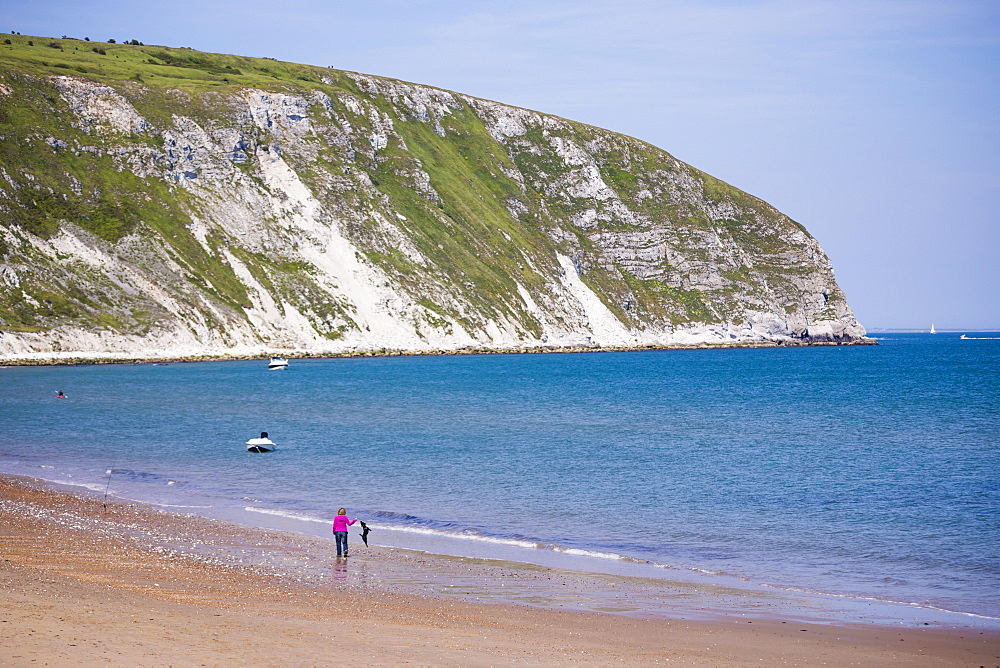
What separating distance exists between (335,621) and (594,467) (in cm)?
2706

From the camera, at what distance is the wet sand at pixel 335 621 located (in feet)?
44.3

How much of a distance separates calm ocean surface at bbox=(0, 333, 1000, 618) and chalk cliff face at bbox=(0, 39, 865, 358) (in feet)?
127

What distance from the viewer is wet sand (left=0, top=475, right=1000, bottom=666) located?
1350cm

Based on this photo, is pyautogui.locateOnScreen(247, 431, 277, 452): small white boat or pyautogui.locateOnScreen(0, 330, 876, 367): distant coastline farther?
pyautogui.locateOnScreen(0, 330, 876, 367): distant coastline

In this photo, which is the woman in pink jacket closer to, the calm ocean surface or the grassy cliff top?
the calm ocean surface

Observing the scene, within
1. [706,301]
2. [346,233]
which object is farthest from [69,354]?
[706,301]

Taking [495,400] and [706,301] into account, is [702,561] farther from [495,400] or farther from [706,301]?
[706,301]

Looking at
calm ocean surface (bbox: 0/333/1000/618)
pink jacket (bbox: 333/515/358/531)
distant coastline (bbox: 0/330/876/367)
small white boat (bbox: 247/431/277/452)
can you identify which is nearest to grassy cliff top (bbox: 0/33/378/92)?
distant coastline (bbox: 0/330/876/367)

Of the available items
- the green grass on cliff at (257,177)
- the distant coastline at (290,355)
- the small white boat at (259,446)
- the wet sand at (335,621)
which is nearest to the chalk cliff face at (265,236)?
the green grass on cliff at (257,177)

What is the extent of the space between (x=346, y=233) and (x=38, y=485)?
421 feet

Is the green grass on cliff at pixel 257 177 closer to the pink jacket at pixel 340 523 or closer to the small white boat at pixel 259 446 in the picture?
the small white boat at pixel 259 446

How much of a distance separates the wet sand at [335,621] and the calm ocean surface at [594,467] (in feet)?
12.2

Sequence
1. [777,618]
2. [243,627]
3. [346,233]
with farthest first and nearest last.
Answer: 1. [346,233]
2. [777,618]
3. [243,627]

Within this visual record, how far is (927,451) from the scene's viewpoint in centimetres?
4616
